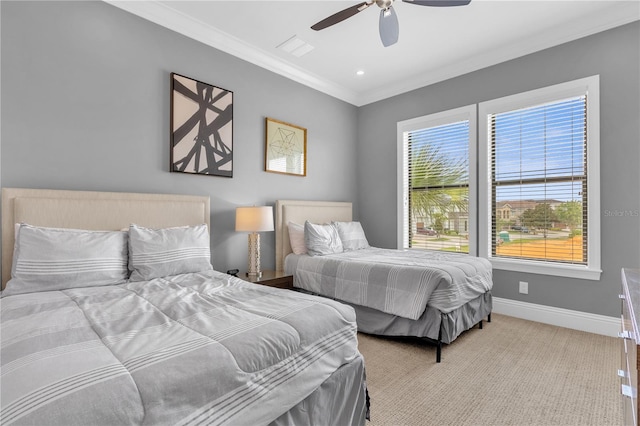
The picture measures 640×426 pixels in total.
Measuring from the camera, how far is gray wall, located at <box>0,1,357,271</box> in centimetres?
217

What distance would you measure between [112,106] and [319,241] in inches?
89.3

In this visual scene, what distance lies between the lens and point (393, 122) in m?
4.57

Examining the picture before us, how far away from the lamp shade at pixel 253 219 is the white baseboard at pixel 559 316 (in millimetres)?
2757

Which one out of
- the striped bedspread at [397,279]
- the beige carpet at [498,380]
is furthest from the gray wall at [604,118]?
the striped bedspread at [397,279]

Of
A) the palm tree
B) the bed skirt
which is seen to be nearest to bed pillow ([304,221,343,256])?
the bed skirt

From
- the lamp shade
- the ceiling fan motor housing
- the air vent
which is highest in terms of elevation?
the air vent

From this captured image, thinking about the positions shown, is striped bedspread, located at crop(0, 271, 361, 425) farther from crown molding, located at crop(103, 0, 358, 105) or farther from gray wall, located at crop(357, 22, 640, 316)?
gray wall, located at crop(357, 22, 640, 316)

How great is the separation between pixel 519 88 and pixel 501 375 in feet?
9.72

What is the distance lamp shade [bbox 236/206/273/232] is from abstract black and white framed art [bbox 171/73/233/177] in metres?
0.49

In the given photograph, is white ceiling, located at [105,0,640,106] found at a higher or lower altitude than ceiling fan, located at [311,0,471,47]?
higher

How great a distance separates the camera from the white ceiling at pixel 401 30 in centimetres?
279

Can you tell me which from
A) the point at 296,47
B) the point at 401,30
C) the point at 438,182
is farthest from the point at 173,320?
the point at 438,182

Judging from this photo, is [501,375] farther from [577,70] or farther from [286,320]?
[577,70]

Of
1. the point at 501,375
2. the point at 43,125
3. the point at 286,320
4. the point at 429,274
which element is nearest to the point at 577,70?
the point at 429,274
